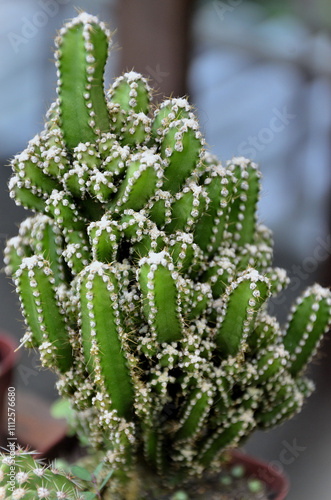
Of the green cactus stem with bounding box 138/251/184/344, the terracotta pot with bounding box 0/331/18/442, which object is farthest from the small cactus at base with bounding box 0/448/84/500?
the terracotta pot with bounding box 0/331/18/442

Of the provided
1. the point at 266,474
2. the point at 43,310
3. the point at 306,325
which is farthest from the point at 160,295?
the point at 266,474

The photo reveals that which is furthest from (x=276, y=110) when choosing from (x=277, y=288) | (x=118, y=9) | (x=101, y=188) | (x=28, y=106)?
(x=101, y=188)

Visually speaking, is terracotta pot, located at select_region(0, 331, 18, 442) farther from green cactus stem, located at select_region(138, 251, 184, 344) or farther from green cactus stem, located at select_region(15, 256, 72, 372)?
green cactus stem, located at select_region(138, 251, 184, 344)

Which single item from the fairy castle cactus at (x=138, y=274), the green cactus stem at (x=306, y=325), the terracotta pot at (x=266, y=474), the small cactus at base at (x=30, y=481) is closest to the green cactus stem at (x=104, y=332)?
the fairy castle cactus at (x=138, y=274)

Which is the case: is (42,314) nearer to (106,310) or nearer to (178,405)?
(106,310)

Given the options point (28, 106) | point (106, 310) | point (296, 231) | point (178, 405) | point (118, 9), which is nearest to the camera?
point (106, 310)

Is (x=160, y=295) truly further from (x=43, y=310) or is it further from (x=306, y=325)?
(x=306, y=325)

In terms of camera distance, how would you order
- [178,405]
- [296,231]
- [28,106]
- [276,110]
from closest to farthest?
[178,405], [276,110], [296,231], [28,106]
